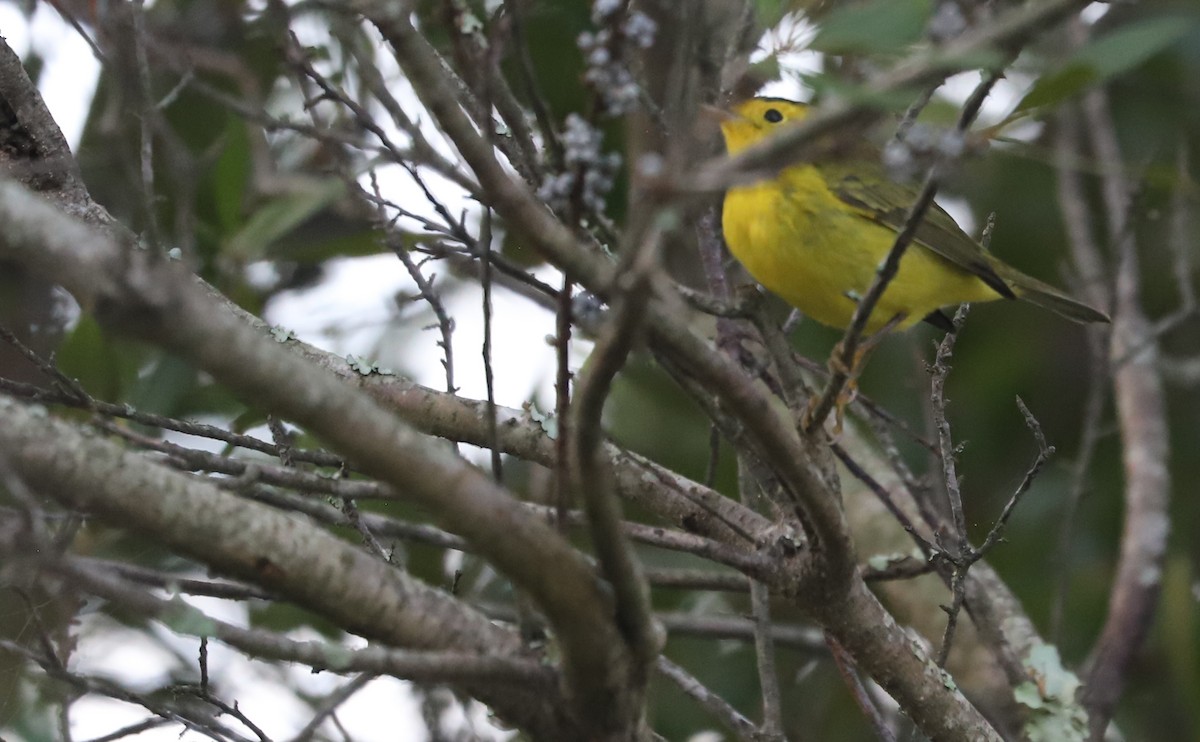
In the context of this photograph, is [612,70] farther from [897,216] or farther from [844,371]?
[897,216]

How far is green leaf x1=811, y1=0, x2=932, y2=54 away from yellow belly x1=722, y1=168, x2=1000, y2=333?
241 centimetres

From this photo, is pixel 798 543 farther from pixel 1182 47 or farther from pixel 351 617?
pixel 1182 47

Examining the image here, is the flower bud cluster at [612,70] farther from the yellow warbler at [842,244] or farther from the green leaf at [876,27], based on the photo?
the yellow warbler at [842,244]

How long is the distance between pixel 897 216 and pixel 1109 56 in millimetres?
2707

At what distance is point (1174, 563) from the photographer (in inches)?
188

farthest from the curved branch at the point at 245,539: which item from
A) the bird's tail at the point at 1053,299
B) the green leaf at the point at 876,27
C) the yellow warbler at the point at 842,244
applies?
the bird's tail at the point at 1053,299

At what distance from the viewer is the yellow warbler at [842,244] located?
377 cm

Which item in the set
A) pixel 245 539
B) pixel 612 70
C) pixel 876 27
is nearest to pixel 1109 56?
pixel 876 27

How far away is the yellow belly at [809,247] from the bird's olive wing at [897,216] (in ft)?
0.17

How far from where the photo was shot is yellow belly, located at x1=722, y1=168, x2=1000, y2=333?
377 centimetres

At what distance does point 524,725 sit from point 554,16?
2989 mm

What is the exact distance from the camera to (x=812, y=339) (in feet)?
17.4

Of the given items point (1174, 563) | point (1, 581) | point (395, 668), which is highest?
point (1174, 563)

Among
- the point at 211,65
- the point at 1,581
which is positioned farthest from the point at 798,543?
the point at 211,65
